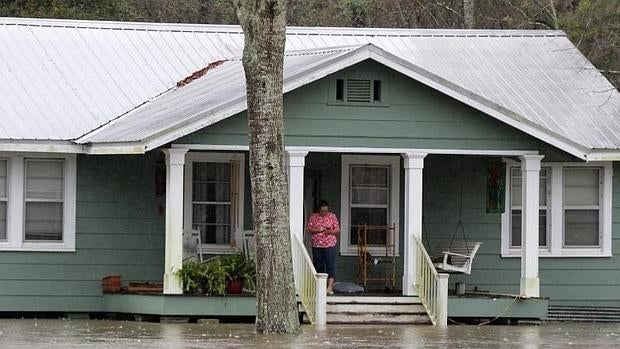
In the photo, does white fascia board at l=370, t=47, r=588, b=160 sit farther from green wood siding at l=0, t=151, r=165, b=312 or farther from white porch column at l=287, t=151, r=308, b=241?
green wood siding at l=0, t=151, r=165, b=312

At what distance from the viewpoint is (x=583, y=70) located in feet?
94.2

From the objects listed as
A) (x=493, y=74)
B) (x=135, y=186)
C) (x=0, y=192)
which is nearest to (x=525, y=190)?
(x=493, y=74)

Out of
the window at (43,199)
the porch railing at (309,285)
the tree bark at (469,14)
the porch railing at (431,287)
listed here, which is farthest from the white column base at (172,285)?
the tree bark at (469,14)

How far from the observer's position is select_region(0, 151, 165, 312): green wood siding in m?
25.1

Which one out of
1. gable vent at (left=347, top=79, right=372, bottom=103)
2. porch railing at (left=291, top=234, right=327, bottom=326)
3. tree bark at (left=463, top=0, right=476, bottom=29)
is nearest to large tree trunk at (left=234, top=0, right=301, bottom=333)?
porch railing at (left=291, top=234, right=327, bottom=326)

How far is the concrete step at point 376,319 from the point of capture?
2348 cm

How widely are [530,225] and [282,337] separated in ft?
20.9

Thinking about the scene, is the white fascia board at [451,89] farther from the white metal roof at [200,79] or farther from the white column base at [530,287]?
the white column base at [530,287]

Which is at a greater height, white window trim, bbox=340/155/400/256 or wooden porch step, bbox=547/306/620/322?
white window trim, bbox=340/155/400/256

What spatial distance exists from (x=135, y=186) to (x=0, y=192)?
2.21 meters

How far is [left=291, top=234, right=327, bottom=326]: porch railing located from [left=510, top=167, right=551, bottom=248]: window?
15.6 feet

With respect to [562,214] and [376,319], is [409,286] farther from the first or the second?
[562,214]

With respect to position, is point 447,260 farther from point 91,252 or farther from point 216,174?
point 91,252

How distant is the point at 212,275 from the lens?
23.7 metres
